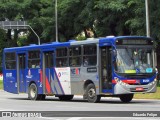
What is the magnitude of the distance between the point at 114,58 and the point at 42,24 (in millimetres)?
36918

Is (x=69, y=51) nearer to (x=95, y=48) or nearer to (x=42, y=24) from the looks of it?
(x=95, y=48)

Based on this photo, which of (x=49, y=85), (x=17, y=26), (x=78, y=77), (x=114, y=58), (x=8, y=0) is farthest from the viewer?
(x=8, y=0)

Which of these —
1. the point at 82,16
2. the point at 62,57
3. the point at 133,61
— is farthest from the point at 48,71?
the point at 82,16

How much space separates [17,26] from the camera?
198ft

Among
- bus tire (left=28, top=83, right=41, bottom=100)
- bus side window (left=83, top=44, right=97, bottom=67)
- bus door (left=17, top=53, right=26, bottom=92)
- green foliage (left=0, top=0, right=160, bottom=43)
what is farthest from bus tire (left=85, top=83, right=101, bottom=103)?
green foliage (left=0, top=0, right=160, bottom=43)

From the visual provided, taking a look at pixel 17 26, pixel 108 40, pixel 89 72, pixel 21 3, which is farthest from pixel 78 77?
pixel 21 3

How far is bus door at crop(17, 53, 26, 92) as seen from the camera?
31.8 meters

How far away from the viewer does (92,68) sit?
2634cm

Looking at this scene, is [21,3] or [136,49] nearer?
[136,49]

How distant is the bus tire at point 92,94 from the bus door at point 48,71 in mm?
3509

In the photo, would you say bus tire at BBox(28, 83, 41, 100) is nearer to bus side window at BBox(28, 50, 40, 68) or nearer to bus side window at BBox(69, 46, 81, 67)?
bus side window at BBox(28, 50, 40, 68)

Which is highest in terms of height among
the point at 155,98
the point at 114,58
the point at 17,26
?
the point at 17,26

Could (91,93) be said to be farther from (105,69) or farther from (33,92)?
(33,92)

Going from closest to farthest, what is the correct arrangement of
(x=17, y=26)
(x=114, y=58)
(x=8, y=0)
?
(x=114, y=58) → (x=17, y=26) → (x=8, y=0)
